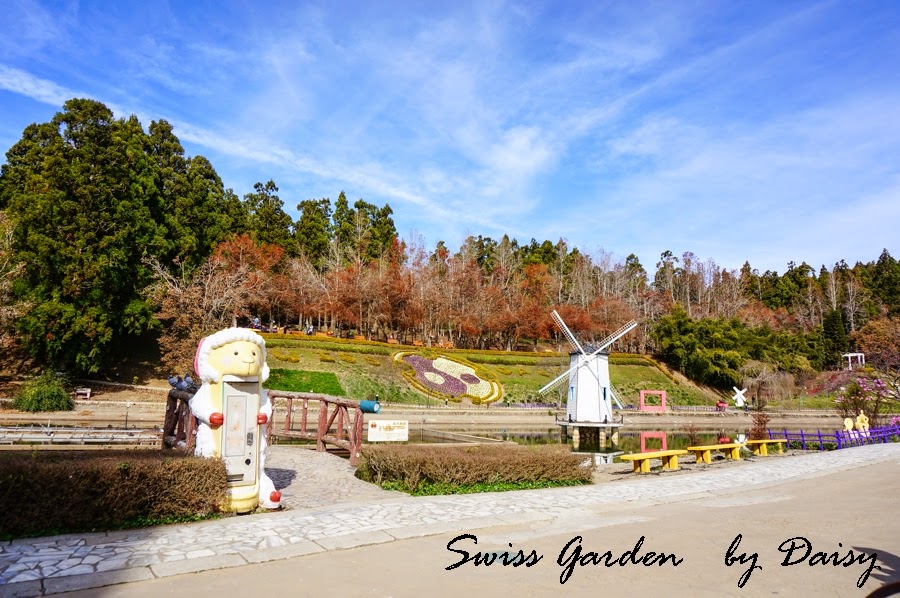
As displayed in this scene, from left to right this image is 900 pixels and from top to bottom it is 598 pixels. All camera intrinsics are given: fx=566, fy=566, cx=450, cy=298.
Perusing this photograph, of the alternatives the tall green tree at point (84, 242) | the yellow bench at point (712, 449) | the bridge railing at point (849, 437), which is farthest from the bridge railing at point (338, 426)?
the bridge railing at point (849, 437)

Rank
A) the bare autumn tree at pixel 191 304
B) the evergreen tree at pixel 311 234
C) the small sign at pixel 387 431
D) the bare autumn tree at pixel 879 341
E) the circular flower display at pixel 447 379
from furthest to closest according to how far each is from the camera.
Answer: the evergreen tree at pixel 311 234, the bare autumn tree at pixel 879 341, the circular flower display at pixel 447 379, the bare autumn tree at pixel 191 304, the small sign at pixel 387 431

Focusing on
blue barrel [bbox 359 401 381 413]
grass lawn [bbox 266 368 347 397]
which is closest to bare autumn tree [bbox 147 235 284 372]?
grass lawn [bbox 266 368 347 397]

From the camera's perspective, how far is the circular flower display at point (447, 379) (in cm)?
3912

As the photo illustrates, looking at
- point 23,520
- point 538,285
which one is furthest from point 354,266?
point 23,520

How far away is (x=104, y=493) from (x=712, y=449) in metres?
17.3

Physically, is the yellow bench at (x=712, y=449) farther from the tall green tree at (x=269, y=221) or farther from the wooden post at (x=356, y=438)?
the tall green tree at (x=269, y=221)

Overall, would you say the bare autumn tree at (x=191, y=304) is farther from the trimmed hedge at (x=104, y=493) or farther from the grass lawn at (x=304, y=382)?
the trimmed hedge at (x=104, y=493)

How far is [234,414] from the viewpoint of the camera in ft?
28.5

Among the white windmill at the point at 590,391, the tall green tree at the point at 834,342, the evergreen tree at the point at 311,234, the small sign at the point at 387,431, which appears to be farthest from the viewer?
the tall green tree at the point at 834,342

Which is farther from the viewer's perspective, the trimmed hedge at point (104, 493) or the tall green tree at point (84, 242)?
the tall green tree at point (84, 242)

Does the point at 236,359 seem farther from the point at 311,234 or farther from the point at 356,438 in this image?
the point at 311,234

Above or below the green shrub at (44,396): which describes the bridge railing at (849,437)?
below

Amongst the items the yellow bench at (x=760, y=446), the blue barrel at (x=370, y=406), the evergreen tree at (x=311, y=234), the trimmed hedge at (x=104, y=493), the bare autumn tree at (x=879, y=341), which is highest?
the evergreen tree at (x=311, y=234)

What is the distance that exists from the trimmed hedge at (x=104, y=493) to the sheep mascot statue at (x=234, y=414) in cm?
37
